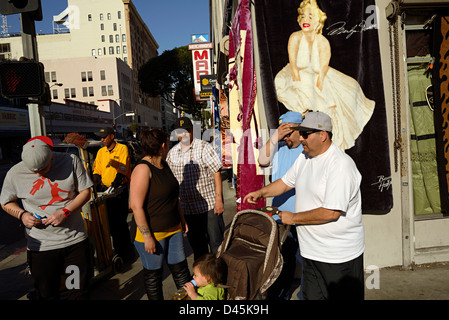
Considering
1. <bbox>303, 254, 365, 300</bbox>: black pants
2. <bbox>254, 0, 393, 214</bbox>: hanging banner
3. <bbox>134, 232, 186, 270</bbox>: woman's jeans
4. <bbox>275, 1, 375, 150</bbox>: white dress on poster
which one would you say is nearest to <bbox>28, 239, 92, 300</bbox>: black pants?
<bbox>134, 232, 186, 270</bbox>: woman's jeans

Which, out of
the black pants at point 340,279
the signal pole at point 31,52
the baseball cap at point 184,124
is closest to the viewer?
the black pants at point 340,279

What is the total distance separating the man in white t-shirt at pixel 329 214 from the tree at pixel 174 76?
4629cm

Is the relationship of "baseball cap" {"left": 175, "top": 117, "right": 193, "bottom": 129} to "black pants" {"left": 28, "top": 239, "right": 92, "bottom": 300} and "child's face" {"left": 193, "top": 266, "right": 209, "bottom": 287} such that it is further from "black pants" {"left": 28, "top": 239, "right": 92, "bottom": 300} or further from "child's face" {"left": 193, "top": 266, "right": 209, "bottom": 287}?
"child's face" {"left": 193, "top": 266, "right": 209, "bottom": 287}

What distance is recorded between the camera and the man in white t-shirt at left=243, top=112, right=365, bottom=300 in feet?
7.32

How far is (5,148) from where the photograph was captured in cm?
3384

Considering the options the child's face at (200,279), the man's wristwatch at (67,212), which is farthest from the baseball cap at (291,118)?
the man's wristwatch at (67,212)

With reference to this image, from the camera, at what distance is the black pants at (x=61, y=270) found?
282 cm

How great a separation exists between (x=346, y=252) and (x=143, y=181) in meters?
1.86

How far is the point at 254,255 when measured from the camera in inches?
102

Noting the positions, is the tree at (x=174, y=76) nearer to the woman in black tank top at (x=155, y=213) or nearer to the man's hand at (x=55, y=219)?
the woman in black tank top at (x=155, y=213)

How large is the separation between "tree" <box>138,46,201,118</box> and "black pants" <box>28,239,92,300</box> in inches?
1801

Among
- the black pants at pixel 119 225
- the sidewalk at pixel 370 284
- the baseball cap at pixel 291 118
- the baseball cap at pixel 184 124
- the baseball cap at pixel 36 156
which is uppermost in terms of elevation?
the baseball cap at pixel 184 124

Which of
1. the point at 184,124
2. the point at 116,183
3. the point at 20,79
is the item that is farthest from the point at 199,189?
the point at 20,79
